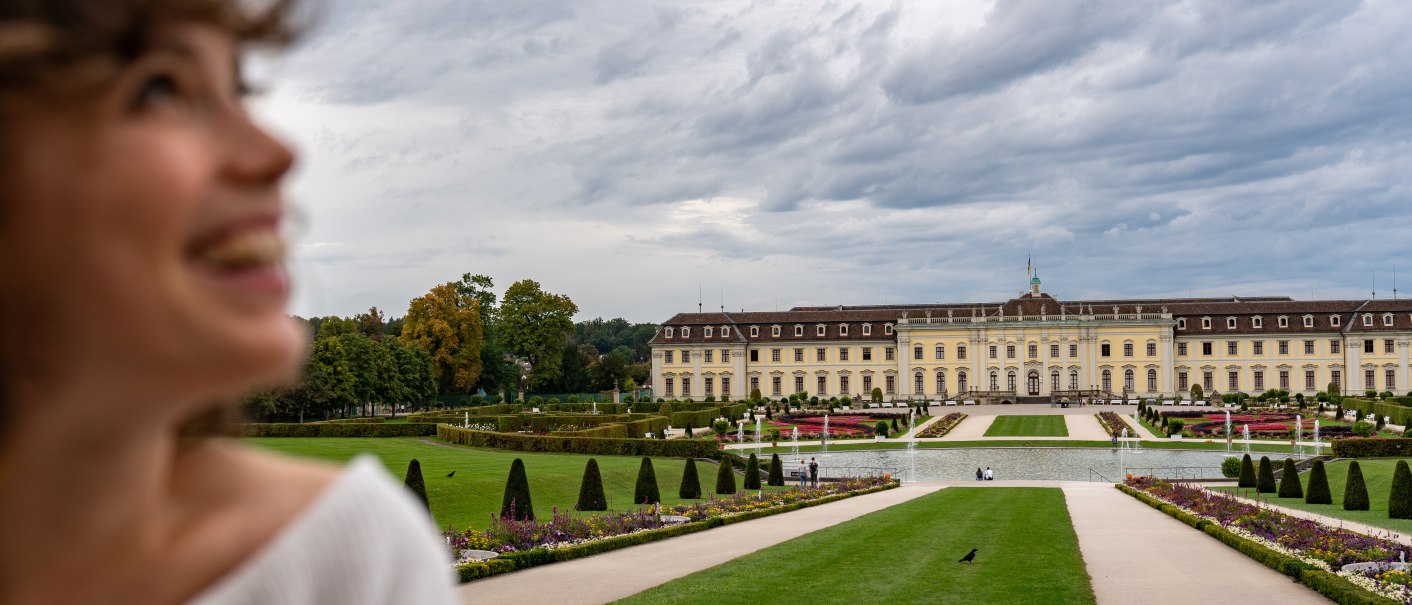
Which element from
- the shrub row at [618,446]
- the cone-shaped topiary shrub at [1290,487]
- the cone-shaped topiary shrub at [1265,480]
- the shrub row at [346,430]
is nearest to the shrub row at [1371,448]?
the cone-shaped topiary shrub at [1265,480]

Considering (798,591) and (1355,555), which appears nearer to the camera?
(798,591)

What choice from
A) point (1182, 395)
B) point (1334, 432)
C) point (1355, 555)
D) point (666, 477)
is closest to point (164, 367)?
point (1355, 555)

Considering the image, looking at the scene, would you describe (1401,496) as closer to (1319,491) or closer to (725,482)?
(1319,491)

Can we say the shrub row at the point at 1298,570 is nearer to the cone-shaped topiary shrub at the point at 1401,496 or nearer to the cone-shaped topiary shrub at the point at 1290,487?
the cone-shaped topiary shrub at the point at 1401,496

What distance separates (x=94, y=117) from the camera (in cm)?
49

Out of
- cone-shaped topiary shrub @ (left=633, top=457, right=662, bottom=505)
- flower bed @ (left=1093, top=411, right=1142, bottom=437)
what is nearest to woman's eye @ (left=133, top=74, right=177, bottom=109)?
cone-shaped topiary shrub @ (left=633, top=457, right=662, bottom=505)

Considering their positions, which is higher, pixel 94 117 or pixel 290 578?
pixel 94 117

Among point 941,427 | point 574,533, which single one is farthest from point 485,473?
point 941,427

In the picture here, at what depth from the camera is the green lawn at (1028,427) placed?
46.1 metres

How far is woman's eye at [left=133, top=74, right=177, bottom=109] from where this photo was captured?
0.50 m

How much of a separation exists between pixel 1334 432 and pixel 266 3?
48.4 m

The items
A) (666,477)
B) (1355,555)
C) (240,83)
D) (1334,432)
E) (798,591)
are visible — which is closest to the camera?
(240,83)

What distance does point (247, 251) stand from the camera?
0.52 metres

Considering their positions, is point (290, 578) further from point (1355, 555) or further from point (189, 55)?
point (1355, 555)
